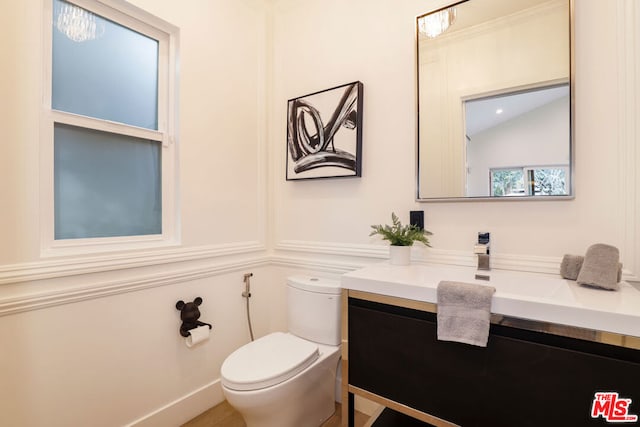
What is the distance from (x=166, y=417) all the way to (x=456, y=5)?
2.64 m

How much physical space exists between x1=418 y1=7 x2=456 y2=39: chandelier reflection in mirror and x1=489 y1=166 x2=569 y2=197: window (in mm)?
789

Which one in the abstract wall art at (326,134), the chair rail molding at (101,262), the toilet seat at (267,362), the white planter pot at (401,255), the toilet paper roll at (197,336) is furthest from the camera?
the abstract wall art at (326,134)

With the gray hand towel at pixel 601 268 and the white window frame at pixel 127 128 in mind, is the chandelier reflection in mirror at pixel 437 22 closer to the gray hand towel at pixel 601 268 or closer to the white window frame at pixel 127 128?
the gray hand towel at pixel 601 268

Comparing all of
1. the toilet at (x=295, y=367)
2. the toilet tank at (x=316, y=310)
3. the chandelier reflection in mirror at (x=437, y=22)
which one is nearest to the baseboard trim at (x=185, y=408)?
the toilet at (x=295, y=367)

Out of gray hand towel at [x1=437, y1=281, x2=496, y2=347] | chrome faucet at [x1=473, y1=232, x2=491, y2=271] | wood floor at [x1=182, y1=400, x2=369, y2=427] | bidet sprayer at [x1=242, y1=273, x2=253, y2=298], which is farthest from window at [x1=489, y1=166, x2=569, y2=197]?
bidet sprayer at [x1=242, y1=273, x2=253, y2=298]

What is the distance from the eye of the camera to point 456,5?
5.07 feet

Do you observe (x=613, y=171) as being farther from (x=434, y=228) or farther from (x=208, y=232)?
(x=208, y=232)

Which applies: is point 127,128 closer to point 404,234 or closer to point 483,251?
point 404,234

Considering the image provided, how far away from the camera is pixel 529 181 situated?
1.37 m

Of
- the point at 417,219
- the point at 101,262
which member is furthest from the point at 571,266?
the point at 101,262

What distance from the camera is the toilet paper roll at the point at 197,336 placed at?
5.48 feet

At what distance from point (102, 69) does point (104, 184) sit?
58cm

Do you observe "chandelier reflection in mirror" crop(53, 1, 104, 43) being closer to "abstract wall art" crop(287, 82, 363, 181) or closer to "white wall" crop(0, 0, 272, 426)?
"white wall" crop(0, 0, 272, 426)

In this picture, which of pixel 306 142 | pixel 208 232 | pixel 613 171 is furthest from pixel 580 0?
pixel 208 232
